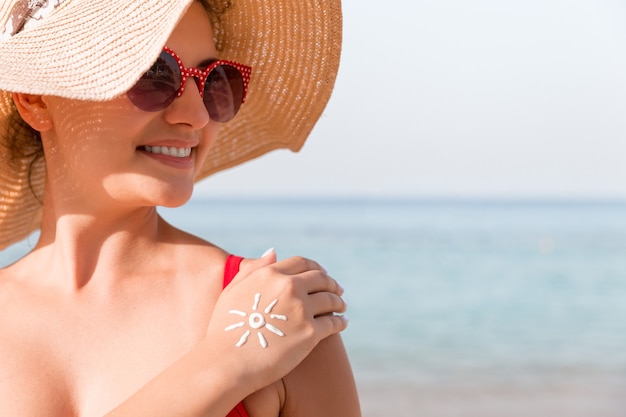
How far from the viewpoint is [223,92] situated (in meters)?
2.47

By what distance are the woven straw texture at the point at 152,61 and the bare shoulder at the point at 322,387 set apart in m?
0.78

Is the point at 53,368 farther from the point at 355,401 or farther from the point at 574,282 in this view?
the point at 574,282

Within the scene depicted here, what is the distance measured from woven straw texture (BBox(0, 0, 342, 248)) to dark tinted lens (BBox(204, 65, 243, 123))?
0.22 metres

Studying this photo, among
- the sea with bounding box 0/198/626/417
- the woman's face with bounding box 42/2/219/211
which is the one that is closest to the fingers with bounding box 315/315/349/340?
the woman's face with bounding box 42/2/219/211

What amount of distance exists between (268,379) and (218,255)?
0.47m

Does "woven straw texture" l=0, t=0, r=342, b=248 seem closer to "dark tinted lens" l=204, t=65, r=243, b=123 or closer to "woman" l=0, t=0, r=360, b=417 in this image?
"woman" l=0, t=0, r=360, b=417

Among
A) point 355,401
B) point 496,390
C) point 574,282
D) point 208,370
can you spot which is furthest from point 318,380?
point 574,282

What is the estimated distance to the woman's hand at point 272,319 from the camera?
2.14m

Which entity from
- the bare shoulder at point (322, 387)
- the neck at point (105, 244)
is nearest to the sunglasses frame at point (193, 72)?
the neck at point (105, 244)

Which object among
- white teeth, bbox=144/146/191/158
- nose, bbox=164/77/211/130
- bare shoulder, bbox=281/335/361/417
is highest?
nose, bbox=164/77/211/130

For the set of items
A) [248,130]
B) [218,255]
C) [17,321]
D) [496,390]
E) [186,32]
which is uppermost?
[186,32]

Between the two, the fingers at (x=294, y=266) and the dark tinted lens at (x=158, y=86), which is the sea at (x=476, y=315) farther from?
the fingers at (x=294, y=266)

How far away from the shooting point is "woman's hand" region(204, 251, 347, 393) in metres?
2.14

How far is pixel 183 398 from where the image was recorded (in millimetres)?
2086
